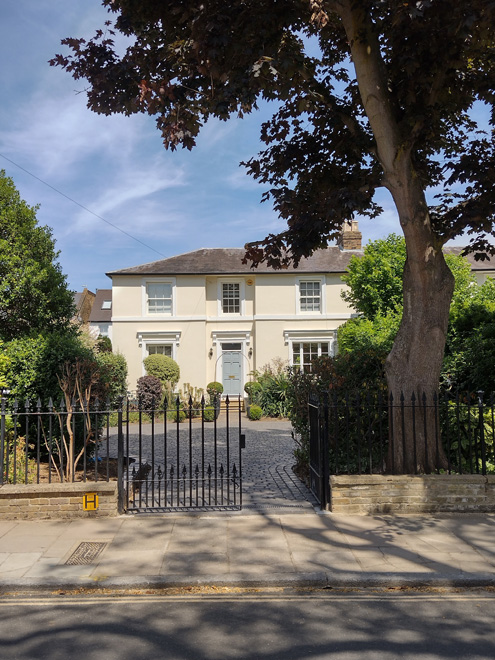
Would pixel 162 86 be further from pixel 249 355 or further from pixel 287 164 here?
pixel 249 355

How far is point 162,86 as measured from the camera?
23.7 feet

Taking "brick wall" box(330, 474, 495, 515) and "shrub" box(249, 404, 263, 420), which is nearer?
"brick wall" box(330, 474, 495, 515)

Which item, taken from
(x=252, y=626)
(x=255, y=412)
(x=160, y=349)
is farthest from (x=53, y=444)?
(x=160, y=349)

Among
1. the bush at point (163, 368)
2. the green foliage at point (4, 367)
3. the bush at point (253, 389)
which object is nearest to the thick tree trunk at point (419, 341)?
the green foliage at point (4, 367)

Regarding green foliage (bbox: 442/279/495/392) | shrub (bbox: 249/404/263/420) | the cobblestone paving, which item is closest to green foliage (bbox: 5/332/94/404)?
the cobblestone paving

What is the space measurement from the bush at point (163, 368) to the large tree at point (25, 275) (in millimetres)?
14146

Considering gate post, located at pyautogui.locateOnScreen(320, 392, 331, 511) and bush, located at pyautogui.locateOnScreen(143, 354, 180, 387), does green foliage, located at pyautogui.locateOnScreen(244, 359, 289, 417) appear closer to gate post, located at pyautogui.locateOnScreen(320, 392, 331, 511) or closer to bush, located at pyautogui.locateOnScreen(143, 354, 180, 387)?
bush, located at pyautogui.locateOnScreen(143, 354, 180, 387)

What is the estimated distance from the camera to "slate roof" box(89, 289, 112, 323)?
Answer: 48.8 m

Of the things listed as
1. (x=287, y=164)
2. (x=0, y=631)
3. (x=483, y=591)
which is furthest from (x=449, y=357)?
(x=0, y=631)

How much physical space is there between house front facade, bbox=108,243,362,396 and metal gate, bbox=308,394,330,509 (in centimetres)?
1848

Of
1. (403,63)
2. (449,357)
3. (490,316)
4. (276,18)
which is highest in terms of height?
(276,18)

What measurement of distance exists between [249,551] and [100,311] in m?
46.3

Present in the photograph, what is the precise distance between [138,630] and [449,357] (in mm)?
9137

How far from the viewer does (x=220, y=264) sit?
92.1ft
